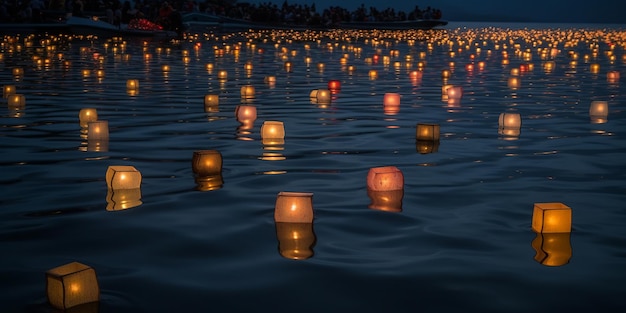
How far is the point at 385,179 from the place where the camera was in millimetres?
6574

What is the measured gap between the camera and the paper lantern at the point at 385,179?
655cm

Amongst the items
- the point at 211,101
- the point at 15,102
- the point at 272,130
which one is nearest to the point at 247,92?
the point at 211,101

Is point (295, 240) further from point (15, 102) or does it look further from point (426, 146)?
point (15, 102)

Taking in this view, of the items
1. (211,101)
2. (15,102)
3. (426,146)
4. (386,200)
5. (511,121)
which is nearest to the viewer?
(386,200)

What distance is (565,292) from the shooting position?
429 centimetres

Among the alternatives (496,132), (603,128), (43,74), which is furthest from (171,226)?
(43,74)

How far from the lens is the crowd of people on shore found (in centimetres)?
4009

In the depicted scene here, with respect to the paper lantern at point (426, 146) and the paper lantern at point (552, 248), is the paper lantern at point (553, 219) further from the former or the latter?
the paper lantern at point (426, 146)

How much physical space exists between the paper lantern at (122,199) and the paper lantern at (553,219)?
2797 millimetres

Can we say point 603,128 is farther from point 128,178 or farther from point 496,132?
point 128,178

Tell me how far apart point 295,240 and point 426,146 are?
3.99 metres

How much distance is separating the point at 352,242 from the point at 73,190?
260 centimetres

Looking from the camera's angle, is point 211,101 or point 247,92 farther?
point 247,92

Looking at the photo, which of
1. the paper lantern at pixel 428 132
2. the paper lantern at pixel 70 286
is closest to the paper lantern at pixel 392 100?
the paper lantern at pixel 428 132
